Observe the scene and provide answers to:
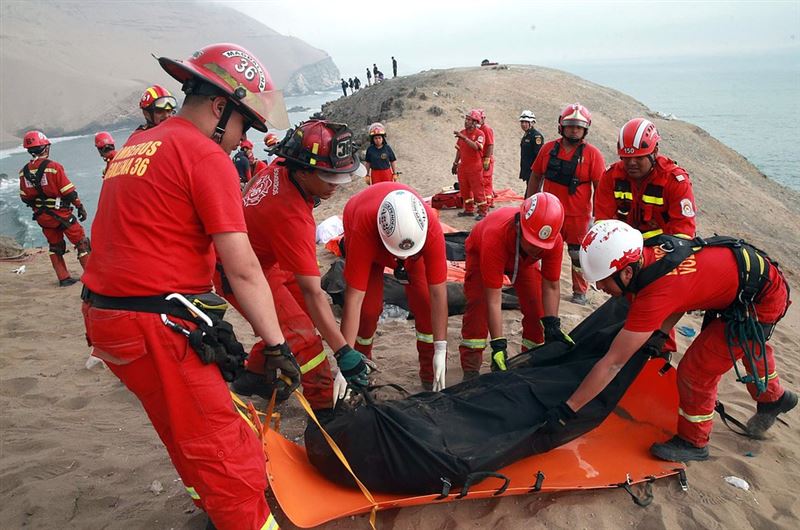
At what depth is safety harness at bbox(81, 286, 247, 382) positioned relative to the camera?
180cm

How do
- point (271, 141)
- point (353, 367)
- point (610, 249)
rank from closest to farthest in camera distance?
1. point (610, 249)
2. point (353, 367)
3. point (271, 141)

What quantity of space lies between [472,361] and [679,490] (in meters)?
1.46

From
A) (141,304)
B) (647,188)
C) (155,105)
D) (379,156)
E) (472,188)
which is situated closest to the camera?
(141,304)

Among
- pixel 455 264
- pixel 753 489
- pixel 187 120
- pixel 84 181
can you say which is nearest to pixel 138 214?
pixel 187 120

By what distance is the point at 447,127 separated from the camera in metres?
16.9

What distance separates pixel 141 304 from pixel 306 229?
1110 mm

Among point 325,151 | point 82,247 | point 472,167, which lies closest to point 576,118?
point 325,151

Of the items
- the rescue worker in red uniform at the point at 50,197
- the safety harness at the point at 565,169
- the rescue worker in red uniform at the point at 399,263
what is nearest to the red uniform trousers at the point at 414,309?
the rescue worker in red uniform at the point at 399,263

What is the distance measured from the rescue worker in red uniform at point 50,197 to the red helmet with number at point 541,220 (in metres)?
5.86

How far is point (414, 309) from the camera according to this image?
3689 millimetres

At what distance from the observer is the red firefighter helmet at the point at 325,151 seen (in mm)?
2717

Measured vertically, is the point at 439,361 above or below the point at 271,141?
below

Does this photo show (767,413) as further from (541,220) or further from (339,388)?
(339,388)

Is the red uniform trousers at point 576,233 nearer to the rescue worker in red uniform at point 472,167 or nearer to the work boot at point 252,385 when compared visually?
the work boot at point 252,385
